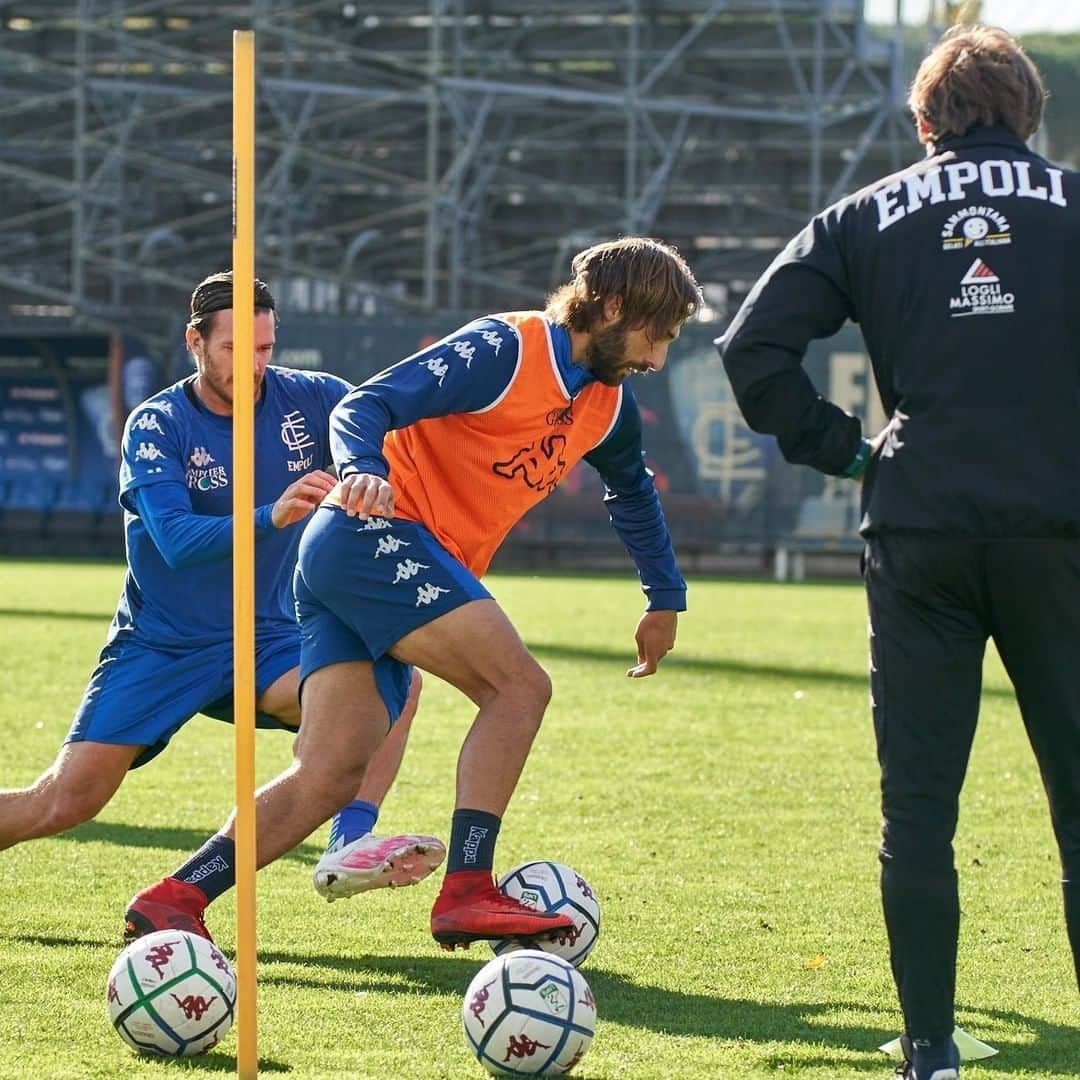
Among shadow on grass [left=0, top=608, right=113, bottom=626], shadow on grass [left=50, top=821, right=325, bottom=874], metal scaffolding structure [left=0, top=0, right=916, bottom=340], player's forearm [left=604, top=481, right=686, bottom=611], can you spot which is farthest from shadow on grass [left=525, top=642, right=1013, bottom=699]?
metal scaffolding structure [left=0, top=0, right=916, bottom=340]

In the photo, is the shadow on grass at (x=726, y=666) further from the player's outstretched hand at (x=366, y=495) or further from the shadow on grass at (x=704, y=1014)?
the player's outstretched hand at (x=366, y=495)

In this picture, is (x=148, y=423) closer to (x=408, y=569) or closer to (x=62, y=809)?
(x=62, y=809)

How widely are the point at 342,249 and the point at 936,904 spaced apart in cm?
2845

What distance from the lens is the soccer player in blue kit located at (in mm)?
5738

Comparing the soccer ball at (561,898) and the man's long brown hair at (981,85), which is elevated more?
the man's long brown hair at (981,85)

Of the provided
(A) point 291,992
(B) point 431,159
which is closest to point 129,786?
(A) point 291,992

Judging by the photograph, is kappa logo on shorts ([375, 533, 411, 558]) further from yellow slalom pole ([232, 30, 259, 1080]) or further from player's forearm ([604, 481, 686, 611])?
yellow slalom pole ([232, 30, 259, 1080])

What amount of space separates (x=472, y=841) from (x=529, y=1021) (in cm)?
73

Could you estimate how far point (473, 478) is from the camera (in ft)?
17.0

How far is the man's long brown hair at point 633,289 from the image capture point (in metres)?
5.05

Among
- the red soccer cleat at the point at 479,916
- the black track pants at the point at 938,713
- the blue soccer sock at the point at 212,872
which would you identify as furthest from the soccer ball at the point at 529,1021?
the blue soccer sock at the point at 212,872

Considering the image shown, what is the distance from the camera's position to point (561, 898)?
210 inches

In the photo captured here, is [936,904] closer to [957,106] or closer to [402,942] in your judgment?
[957,106]

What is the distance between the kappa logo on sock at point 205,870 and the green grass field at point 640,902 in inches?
11.8
